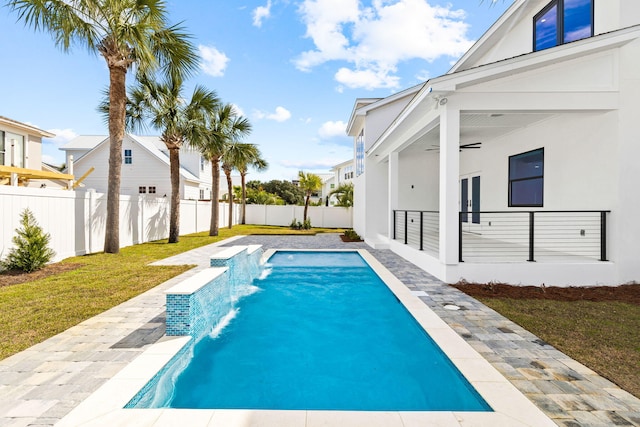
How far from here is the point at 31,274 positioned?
24.7 feet

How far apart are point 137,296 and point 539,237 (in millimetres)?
9786

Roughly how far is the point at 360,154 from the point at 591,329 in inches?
494

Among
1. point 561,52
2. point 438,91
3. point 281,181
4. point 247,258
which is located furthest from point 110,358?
point 281,181

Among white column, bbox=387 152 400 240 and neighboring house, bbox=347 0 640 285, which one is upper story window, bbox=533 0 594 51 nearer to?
neighboring house, bbox=347 0 640 285

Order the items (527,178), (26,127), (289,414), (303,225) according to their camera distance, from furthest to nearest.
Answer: (303,225), (26,127), (527,178), (289,414)

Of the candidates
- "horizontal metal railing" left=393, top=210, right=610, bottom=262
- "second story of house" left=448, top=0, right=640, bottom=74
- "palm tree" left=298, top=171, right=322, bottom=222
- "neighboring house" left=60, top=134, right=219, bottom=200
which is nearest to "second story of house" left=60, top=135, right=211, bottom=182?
"neighboring house" left=60, top=134, right=219, bottom=200

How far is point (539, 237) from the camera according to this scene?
8.93m

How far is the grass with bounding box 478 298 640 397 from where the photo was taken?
10.8 feet

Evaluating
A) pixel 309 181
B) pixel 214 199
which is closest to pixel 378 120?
pixel 214 199

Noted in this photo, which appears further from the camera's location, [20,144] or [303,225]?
[303,225]

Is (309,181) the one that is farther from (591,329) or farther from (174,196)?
(591,329)

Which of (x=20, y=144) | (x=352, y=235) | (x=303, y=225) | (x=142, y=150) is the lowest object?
(x=352, y=235)

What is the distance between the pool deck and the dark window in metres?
5.52

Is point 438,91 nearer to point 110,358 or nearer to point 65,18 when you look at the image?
point 110,358
